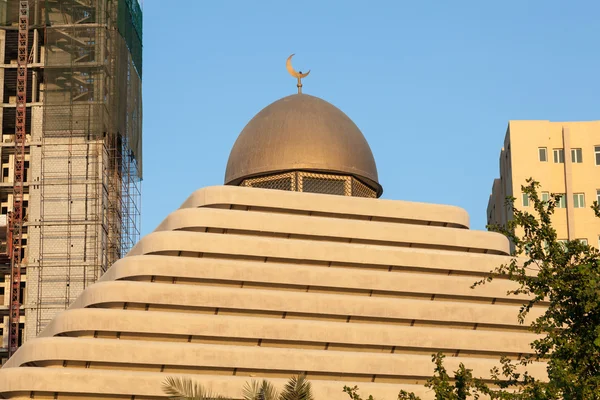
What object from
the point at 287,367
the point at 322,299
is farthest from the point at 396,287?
the point at 287,367

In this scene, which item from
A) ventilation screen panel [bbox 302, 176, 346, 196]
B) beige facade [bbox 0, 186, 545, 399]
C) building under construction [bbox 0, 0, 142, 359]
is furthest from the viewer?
building under construction [bbox 0, 0, 142, 359]

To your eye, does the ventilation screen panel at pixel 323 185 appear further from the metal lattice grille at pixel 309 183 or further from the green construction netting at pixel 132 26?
the green construction netting at pixel 132 26

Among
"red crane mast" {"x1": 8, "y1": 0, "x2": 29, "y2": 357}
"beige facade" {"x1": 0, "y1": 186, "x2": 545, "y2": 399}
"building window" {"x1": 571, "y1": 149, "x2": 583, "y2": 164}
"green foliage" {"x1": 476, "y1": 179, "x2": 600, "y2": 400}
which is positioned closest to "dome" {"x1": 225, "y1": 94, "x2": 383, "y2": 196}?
"beige facade" {"x1": 0, "y1": 186, "x2": 545, "y2": 399}

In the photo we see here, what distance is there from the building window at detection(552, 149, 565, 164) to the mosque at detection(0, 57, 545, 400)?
20.9 meters

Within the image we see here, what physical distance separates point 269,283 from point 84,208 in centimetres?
3333

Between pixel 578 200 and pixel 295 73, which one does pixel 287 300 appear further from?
pixel 578 200

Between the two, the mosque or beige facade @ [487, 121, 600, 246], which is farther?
beige facade @ [487, 121, 600, 246]

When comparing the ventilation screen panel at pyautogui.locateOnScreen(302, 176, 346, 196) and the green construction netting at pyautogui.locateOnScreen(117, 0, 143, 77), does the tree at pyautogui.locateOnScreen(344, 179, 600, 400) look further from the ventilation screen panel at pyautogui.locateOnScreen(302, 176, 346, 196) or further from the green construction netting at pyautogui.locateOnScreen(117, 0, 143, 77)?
the green construction netting at pyautogui.locateOnScreen(117, 0, 143, 77)

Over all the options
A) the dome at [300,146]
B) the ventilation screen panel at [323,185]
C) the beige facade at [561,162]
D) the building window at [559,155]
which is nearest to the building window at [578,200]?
the beige facade at [561,162]

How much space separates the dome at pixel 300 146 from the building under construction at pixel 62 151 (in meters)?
25.6

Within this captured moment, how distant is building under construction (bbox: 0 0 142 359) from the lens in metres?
70.7

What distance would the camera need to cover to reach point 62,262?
232ft

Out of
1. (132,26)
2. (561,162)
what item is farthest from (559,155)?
(132,26)

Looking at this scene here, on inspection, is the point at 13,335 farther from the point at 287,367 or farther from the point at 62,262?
the point at 287,367
